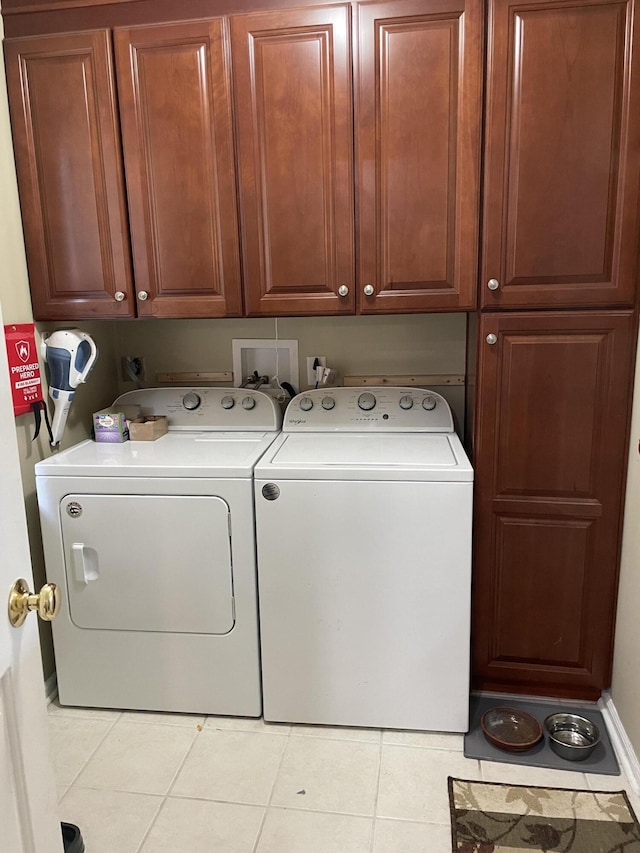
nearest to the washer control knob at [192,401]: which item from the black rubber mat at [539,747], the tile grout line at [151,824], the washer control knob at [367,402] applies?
the washer control knob at [367,402]

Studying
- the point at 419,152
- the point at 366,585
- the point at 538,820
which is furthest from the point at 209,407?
the point at 538,820

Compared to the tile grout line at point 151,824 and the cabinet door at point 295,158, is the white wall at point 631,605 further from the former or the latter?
the tile grout line at point 151,824

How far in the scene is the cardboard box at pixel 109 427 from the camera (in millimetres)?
2334

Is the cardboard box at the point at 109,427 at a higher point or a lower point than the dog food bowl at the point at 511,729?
higher

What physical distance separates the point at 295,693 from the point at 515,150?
181 cm

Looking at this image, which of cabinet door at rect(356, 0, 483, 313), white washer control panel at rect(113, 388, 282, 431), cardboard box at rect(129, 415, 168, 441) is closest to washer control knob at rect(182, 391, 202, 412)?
white washer control panel at rect(113, 388, 282, 431)

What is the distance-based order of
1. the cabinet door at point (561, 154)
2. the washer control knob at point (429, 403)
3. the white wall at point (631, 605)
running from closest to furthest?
the cabinet door at point (561, 154)
the white wall at point (631, 605)
the washer control knob at point (429, 403)

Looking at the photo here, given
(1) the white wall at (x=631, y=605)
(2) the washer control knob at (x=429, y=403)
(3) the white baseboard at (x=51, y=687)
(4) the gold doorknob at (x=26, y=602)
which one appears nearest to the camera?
(4) the gold doorknob at (x=26, y=602)

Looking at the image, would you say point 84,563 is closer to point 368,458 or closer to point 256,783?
point 256,783

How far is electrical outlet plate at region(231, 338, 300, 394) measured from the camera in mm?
2547

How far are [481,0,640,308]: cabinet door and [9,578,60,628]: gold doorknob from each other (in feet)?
4.88

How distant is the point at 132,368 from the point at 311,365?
739 millimetres

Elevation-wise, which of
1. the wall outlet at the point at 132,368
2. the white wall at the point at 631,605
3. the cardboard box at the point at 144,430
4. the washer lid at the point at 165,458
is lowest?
the white wall at the point at 631,605

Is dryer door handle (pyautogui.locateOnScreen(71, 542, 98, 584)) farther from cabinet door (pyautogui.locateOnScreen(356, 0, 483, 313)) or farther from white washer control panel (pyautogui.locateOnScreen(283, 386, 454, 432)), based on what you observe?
cabinet door (pyautogui.locateOnScreen(356, 0, 483, 313))
